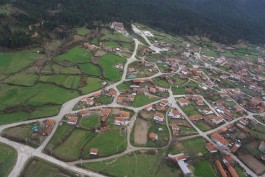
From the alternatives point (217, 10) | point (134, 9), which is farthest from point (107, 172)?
point (217, 10)

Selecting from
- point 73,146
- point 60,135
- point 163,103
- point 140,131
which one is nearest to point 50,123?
point 60,135

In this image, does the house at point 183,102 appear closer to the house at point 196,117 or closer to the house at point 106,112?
the house at point 196,117

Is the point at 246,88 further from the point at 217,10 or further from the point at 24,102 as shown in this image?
the point at 217,10

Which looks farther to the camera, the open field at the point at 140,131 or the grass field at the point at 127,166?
the open field at the point at 140,131

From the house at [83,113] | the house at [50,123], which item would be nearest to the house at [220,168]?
the house at [83,113]

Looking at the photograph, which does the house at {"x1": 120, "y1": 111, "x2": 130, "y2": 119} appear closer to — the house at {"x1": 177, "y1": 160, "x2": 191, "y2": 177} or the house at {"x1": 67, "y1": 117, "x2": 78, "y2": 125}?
the house at {"x1": 67, "y1": 117, "x2": 78, "y2": 125}
